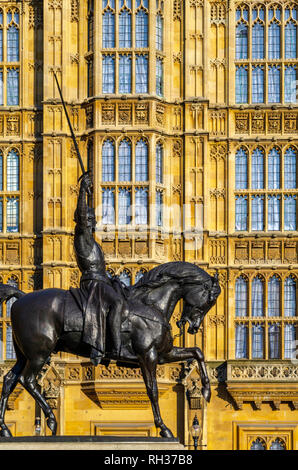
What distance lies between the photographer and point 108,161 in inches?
1465

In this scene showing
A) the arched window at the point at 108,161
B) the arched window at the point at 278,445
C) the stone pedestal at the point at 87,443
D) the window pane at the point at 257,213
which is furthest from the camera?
the window pane at the point at 257,213

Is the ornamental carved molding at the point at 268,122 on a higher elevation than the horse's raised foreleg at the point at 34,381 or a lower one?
higher

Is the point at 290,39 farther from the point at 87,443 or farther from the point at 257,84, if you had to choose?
the point at 87,443

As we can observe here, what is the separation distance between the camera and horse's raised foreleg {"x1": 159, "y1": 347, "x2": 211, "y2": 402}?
2059 cm

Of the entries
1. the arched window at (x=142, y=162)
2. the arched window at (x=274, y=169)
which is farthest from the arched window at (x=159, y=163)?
the arched window at (x=274, y=169)

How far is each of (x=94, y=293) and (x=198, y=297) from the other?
1.56 meters

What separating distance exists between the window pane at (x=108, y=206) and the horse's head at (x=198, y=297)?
1638cm

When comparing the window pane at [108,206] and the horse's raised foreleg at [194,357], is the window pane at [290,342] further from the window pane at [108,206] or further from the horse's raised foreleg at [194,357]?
the horse's raised foreleg at [194,357]

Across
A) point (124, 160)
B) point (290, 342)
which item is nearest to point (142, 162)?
point (124, 160)

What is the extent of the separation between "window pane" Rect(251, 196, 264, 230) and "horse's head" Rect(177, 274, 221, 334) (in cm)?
1721

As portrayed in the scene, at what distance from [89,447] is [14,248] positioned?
62.3 ft

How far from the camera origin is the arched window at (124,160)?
1460 inches

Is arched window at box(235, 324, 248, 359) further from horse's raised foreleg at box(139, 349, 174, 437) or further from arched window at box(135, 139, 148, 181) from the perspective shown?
horse's raised foreleg at box(139, 349, 174, 437)

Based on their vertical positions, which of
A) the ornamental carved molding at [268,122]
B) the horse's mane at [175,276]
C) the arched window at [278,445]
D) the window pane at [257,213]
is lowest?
the arched window at [278,445]
